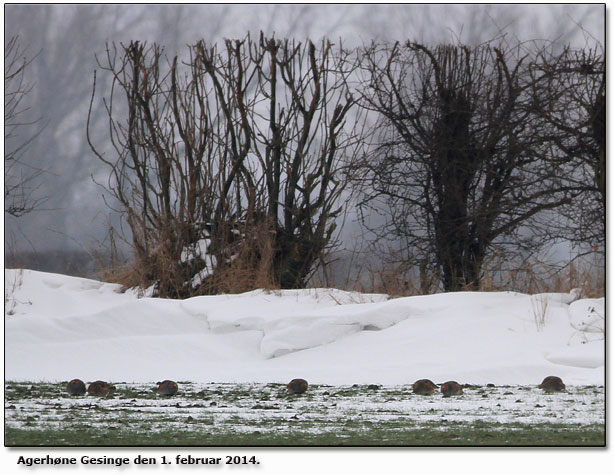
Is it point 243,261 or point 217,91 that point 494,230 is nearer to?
point 243,261

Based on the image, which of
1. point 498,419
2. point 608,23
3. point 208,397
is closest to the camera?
point 498,419

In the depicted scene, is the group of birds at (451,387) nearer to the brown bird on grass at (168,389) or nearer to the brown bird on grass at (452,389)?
the brown bird on grass at (452,389)

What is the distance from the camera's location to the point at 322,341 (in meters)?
5.00

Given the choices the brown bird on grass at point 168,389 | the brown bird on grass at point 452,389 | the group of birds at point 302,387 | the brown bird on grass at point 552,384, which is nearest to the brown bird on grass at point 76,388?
the group of birds at point 302,387

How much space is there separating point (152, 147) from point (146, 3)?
2601 millimetres

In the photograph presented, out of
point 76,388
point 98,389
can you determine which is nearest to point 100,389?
point 98,389

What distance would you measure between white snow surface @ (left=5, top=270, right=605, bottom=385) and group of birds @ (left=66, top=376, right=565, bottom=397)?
230 mm

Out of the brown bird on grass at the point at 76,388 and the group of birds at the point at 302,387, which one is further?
the brown bird on grass at the point at 76,388

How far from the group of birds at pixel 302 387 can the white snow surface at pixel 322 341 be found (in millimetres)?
230

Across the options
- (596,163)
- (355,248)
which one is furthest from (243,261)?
(596,163)

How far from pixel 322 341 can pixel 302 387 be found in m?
1.38

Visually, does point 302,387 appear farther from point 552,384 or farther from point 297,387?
point 552,384

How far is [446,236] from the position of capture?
671cm

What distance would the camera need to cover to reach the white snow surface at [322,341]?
411 centimetres
